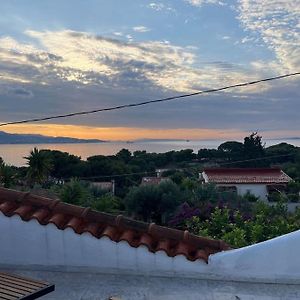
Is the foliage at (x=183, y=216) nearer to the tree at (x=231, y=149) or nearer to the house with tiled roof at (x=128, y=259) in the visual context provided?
the house with tiled roof at (x=128, y=259)

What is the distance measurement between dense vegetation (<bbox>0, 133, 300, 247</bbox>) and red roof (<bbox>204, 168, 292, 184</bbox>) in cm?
249

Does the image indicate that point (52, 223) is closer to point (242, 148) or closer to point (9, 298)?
point (9, 298)

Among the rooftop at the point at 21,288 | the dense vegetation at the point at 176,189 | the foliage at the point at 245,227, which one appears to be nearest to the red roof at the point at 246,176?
the dense vegetation at the point at 176,189

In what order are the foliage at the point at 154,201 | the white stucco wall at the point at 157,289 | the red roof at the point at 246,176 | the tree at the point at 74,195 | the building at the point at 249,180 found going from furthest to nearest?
1. the red roof at the point at 246,176
2. the building at the point at 249,180
3. the foliage at the point at 154,201
4. the tree at the point at 74,195
5. the white stucco wall at the point at 157,289

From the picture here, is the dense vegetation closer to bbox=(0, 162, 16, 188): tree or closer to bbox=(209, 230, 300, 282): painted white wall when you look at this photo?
bbox=(0, 162, 16, 188): tree

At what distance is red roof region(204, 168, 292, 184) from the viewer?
33.6m

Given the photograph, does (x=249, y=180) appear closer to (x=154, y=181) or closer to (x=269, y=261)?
(x=154, y=181)

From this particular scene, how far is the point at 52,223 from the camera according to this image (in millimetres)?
4035

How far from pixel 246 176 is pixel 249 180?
2.40 meters

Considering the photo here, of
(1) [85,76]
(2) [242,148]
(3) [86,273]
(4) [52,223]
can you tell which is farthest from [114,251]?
(2) [242,148]

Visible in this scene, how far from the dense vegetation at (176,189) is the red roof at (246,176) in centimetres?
249

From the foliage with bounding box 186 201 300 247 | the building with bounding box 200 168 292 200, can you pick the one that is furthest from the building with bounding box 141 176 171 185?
the foliage with bounding box 186 201 300 247

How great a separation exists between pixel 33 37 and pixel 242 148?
45859 mm

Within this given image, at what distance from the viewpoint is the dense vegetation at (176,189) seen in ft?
29.6
